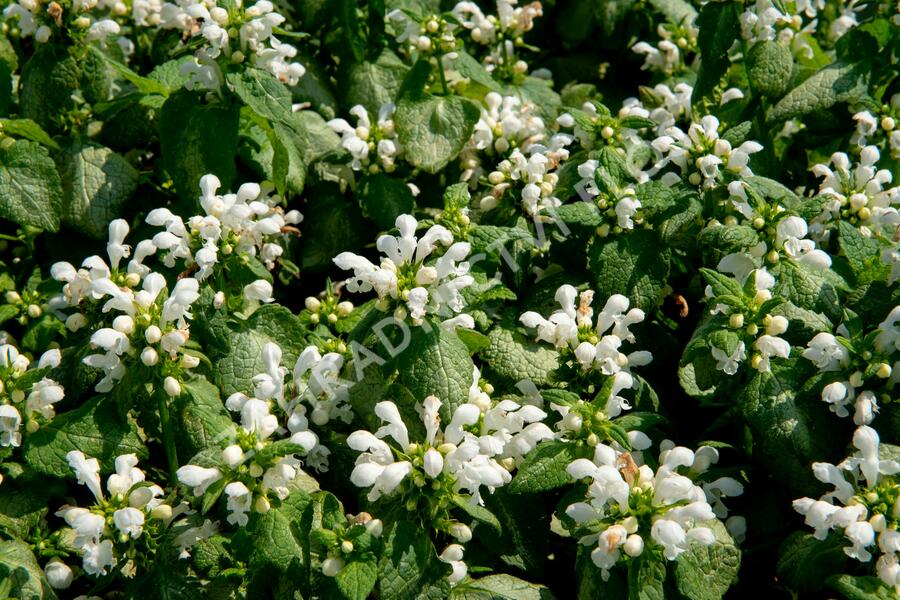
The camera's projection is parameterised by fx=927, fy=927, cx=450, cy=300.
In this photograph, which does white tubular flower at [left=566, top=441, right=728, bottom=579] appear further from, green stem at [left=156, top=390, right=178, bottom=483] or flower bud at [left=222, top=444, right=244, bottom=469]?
green stem at [left=156, top=390, right=178, bottom=483]

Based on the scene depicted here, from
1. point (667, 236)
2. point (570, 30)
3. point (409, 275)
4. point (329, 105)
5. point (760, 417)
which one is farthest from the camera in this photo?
point (570, 30)

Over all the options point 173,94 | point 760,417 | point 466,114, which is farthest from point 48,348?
point 760,417

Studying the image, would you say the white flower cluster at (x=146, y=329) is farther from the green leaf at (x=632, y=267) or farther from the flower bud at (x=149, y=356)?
the green leaf at (x=632, y=267)

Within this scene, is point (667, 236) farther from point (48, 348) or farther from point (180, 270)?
point (48, 348)

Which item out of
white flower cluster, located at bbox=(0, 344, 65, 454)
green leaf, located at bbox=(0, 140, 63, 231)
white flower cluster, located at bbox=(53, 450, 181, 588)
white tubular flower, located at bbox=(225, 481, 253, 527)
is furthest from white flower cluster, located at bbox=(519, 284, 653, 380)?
green leaf, located at bbox=(0, 140, 63, 231)

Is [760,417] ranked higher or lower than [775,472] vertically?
higher

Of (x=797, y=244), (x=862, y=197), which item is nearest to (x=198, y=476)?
(x=797, y=244)

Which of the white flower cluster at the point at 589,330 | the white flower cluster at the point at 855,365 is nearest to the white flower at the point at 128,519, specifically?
the white flower cluster at the point at 589,330
